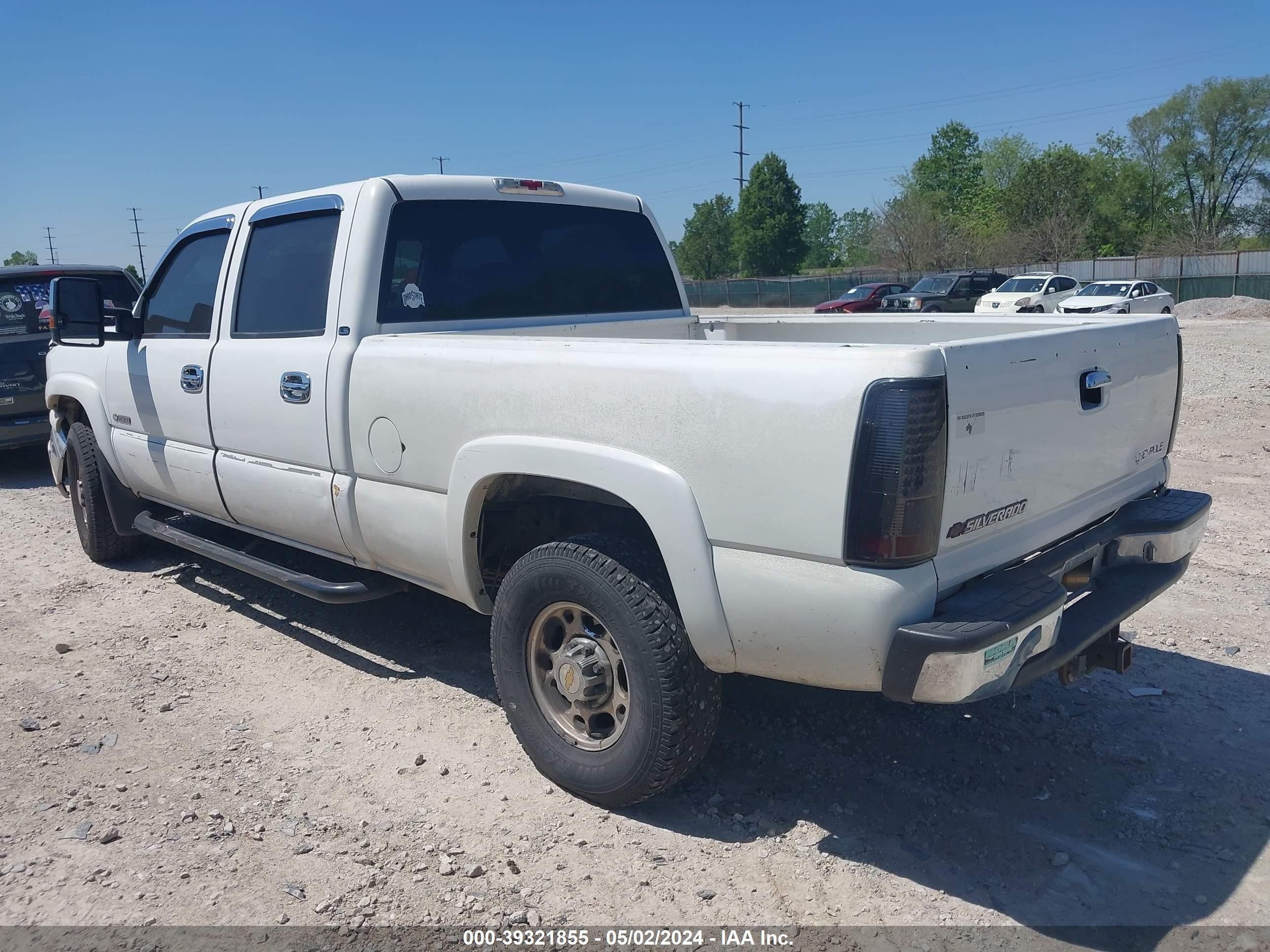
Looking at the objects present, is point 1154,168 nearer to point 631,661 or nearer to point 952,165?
point 952,165

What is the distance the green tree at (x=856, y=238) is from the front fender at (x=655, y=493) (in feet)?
208

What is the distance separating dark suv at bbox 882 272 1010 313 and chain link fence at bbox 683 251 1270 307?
13.5 ft

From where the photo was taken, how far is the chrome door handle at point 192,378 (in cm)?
479

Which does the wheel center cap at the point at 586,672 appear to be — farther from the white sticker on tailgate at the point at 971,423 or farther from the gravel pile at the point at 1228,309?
the gravel pile at the point at 1228,309

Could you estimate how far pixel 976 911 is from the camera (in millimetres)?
2807

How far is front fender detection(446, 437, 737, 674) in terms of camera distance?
2852 millimetres

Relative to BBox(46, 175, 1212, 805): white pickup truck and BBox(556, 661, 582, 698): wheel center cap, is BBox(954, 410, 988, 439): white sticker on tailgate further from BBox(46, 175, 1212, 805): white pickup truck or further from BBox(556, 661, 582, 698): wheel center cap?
BBox(556, 661, 582, 698): wheel center cap

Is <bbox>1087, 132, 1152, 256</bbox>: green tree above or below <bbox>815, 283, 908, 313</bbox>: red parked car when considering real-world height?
above

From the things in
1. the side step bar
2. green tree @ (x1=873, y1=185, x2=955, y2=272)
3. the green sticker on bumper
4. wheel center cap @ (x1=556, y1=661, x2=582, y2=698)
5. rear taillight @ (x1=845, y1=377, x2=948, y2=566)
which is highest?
green tree @ (x1=873, y1=185, x2=955, y2=272)

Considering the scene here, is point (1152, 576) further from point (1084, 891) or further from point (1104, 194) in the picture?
point (1104, 194)

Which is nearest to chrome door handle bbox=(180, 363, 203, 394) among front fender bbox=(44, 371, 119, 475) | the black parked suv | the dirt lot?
front fender bbox=(44, 371, 119, 475)

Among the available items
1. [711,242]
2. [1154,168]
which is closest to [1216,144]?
[1154,168]

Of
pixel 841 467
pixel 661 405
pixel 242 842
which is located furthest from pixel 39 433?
pixel 841 467

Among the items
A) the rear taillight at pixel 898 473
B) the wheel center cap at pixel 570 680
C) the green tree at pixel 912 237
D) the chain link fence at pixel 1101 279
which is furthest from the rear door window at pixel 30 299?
the green tree at pixel 912 237
